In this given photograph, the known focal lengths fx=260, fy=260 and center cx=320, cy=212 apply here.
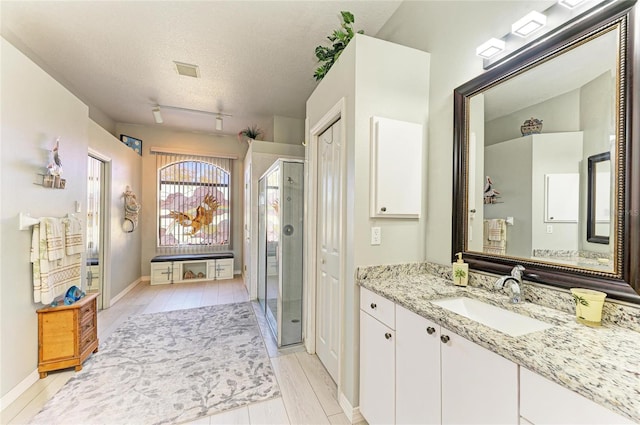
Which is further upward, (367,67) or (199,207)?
(367,67)

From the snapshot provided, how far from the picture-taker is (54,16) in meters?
2.25

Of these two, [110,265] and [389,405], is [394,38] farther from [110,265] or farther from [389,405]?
[110,265]

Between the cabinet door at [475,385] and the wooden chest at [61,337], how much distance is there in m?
2.79

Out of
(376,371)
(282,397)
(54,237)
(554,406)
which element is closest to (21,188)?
(54,237)

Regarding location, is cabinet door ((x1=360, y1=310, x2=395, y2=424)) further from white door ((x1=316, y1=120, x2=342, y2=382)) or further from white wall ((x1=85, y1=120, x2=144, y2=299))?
white wall ((x1=85, y1=120, x2=144, y2=299))

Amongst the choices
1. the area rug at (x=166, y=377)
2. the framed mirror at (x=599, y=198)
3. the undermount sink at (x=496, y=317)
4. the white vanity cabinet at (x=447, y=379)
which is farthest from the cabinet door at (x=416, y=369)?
the area rug at (x=166, y=377)

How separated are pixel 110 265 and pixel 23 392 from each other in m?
2.07

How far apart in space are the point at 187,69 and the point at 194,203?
9.80 ft

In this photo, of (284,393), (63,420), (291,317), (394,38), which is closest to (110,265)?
(63,420)

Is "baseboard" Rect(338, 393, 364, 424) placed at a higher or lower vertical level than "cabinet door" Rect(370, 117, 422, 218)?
lower

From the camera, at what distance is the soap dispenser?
4.93ft

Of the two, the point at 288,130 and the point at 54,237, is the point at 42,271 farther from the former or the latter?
the point at 288,130

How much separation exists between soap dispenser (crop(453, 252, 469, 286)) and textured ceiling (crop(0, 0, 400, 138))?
210 cm

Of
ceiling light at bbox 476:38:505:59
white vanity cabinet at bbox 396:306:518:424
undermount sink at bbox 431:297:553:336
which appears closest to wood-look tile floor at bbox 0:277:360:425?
white vanity cabinet at bbox 396:306:518:424
